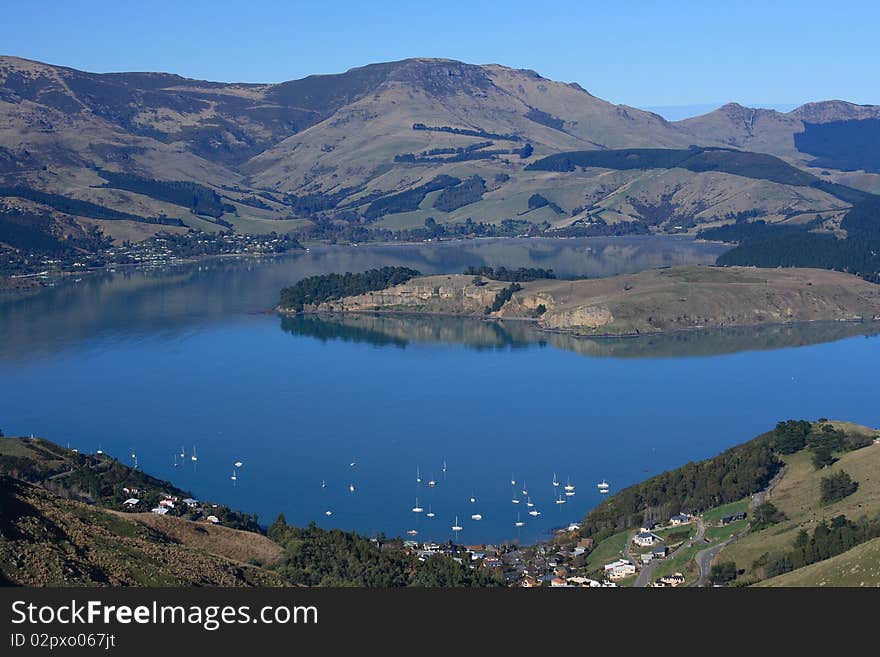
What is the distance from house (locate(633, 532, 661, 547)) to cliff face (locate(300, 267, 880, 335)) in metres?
52.4

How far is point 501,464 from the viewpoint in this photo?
56.5 metres

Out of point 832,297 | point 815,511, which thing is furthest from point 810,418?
point 832,297

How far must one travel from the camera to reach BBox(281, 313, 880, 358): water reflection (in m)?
90.2

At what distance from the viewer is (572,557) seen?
42.6 metres

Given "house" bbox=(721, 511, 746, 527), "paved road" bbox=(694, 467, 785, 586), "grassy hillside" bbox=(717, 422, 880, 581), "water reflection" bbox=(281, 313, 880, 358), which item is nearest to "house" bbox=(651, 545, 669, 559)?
"paved road" bbox=(694, 467, 785, 586)

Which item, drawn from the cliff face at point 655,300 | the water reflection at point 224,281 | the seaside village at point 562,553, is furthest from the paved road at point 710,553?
the water reflection at point 224,281

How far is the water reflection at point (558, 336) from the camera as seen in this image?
90188 mm

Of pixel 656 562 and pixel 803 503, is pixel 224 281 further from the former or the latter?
pixel 656 562

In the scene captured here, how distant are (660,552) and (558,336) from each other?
54.8m

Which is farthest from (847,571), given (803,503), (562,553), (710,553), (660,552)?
(803,503)

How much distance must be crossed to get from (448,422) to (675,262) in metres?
75.8

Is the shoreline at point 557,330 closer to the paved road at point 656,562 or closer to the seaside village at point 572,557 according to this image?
the seaside village at point 572,557

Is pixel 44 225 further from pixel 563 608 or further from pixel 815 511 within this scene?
pixel 563 608

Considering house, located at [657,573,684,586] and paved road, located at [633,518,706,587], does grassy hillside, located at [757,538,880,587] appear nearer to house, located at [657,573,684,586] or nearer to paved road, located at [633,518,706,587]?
house, located at [657,573,684,586]
